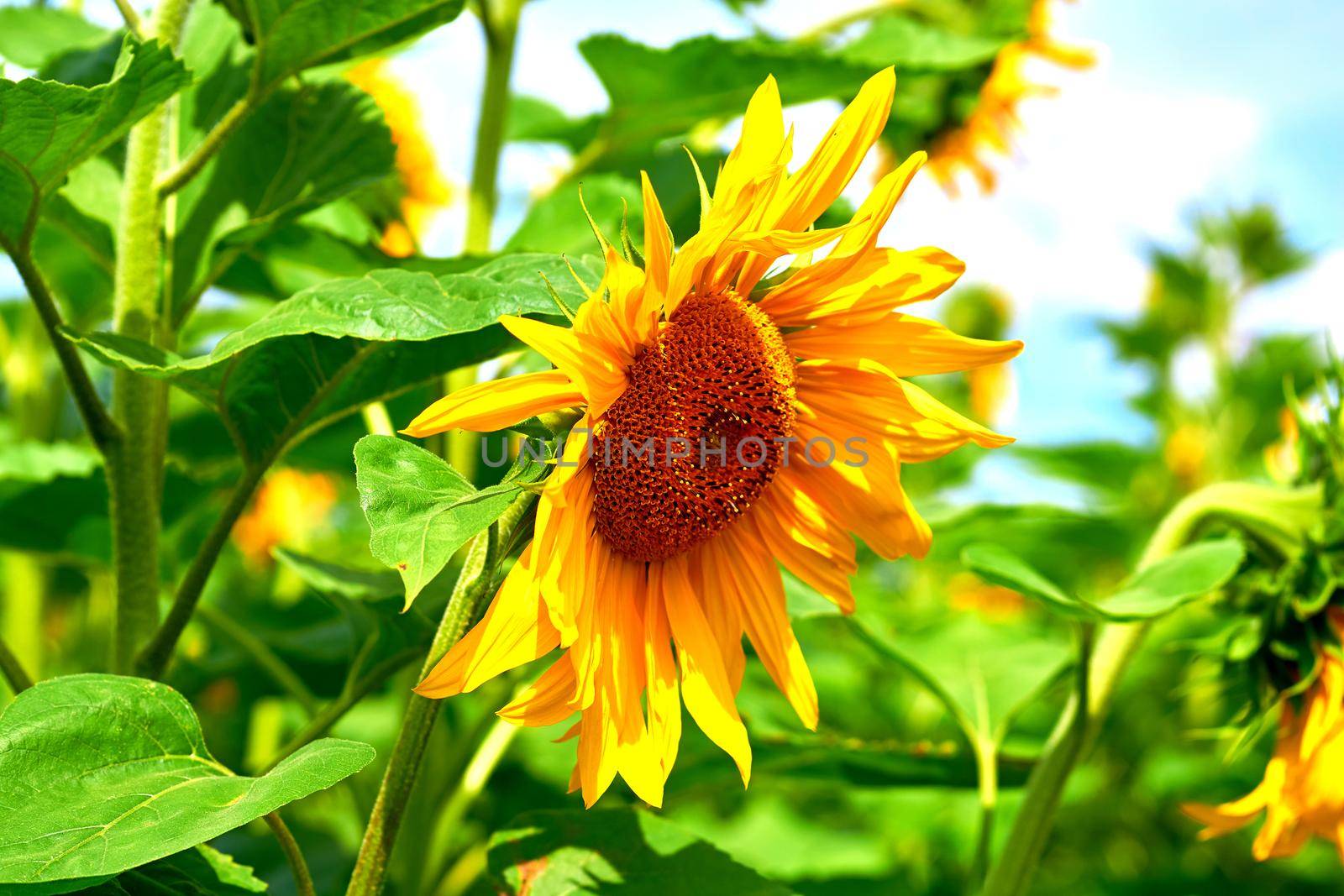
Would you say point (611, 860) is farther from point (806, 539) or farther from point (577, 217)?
point (577, 217)

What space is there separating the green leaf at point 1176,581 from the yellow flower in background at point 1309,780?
17 cm

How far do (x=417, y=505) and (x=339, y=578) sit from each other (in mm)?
514

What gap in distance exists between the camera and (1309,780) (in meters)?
1.14

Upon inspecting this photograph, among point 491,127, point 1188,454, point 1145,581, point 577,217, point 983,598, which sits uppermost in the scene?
point 491,127

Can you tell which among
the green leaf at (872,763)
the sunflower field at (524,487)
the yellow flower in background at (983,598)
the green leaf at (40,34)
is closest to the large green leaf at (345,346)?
the sunflower field at (524,487)

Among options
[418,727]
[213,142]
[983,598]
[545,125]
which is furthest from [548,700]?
[983,598]

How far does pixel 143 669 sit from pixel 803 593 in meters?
0.61

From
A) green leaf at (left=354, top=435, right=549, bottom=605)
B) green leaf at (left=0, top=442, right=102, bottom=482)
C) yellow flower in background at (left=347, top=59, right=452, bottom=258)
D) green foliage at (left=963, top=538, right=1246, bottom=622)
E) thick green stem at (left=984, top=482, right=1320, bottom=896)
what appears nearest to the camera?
green leaf at (left=354, top=435, right=549, bottom=605)

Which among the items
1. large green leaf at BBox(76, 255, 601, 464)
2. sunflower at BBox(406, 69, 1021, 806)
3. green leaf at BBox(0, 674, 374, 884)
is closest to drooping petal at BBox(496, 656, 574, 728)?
sunflower at BBox(406, 69, 1021, 806)

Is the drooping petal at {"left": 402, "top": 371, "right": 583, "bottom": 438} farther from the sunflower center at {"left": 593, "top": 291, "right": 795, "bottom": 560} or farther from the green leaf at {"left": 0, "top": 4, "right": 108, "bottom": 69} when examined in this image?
the green leaf at {"left": 0, "top": 4, "right": 108, "bottom": 69}

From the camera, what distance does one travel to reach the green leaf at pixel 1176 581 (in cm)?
103

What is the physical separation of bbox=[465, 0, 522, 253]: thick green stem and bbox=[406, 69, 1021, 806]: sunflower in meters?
0.57

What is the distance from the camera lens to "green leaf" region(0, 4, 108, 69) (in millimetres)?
1219

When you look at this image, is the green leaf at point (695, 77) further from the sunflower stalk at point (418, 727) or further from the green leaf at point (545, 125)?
the sunflower stalk at point (418, 727)
